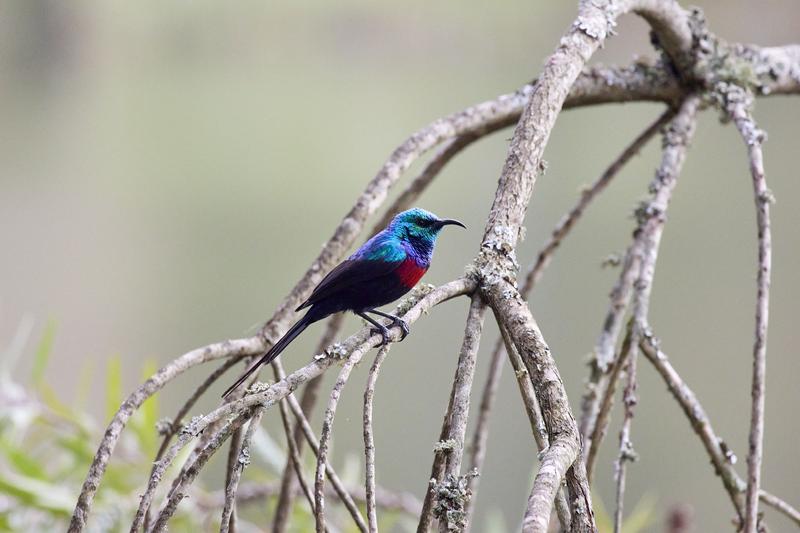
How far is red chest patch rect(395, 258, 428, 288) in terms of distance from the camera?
231 centimetres

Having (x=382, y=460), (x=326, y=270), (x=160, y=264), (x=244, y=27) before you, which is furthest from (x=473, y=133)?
(x=244, y=27)

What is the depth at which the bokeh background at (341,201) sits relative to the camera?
8.78 m

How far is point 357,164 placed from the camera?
17.2m

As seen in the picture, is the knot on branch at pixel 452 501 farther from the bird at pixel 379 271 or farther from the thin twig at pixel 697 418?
the thin twig at pixel 697 418

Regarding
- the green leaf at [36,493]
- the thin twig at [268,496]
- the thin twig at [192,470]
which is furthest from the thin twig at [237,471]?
the green leaf at [36,493]

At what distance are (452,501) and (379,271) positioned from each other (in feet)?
3.24

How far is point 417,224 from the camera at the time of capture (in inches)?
94.8

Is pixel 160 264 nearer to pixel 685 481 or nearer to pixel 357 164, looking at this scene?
pixel 357 164

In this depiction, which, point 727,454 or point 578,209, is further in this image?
point 578,209

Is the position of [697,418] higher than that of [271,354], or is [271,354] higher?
[697,418]

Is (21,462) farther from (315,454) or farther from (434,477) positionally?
(434,477)

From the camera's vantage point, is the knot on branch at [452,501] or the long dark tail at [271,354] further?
the long dark tail at [271,354]

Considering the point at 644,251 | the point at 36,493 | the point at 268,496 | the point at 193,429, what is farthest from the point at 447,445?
the point at 36,493

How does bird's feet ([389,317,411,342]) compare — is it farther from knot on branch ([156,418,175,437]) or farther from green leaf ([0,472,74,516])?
green leaf ([0,472,74,516])
